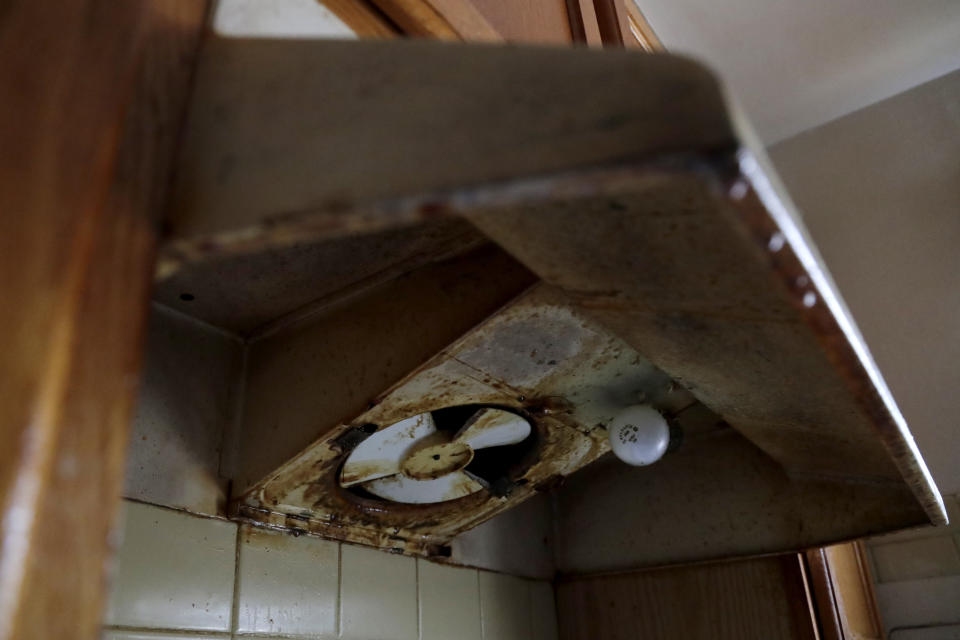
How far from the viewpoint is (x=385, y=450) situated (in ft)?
3.53

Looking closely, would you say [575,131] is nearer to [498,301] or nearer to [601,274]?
[601,274]

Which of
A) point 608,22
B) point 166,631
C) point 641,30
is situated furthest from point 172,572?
point 641,30

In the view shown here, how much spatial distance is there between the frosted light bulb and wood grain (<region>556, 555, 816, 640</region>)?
53cm

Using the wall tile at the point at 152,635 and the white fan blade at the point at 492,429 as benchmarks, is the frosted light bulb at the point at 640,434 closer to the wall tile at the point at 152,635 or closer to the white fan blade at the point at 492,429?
the white fan blade at the point at 492,429

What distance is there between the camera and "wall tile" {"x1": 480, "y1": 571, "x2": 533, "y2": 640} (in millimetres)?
1457

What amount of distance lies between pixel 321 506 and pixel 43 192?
0.79 m

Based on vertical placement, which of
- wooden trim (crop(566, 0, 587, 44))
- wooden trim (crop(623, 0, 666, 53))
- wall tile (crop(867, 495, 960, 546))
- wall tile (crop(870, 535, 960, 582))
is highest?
wooden trim (crop(623, 0, 666, 53))

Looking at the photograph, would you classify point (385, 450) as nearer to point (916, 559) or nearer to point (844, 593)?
point (844, 593)

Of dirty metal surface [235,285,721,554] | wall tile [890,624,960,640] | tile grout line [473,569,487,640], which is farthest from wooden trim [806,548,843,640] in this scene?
tile grout line [473,569,487,640]

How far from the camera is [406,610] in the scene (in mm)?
1279

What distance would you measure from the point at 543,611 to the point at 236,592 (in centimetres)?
80

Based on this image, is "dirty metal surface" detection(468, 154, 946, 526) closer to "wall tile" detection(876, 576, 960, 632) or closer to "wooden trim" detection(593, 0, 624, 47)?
"wooden trim" detection(593, 0, 624, 47)

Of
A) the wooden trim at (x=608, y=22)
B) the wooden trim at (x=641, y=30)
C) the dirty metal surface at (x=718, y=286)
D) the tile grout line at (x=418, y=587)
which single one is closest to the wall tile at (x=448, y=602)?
the tile grout line at (x=418, y=587)

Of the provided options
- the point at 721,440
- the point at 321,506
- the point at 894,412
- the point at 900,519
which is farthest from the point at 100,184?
the point at 721,440
